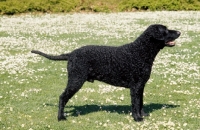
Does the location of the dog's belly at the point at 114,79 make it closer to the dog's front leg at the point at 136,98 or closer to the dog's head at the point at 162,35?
the dog's front leg at the point at 136,98

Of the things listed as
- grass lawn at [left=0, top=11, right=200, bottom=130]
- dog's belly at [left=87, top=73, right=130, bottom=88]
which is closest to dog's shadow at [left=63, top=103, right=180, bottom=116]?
grass lawn at [left=0, top=11, right=200, bottom=130]

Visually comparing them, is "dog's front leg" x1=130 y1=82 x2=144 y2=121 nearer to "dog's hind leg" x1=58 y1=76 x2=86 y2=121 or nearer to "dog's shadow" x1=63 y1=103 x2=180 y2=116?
"dog's shadow" x1=63 y1=103 x2=180 y2=116

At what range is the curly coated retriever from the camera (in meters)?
8.34

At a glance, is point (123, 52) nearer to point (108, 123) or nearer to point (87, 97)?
point (108, 123)

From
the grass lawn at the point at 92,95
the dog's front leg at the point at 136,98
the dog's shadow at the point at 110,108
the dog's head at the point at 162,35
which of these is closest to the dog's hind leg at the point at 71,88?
the grass lawn at the point at 92,95

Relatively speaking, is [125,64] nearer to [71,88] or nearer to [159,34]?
[159,34]

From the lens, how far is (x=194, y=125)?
809 centimetres

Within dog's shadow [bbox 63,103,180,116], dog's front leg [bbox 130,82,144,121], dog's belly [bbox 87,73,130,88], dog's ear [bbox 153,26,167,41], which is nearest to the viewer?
dog's ear [bbox 153,26,167,41]

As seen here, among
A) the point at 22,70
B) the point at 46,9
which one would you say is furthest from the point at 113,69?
the point at 46,9

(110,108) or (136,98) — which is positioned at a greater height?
(136,98)

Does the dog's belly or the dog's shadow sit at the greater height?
the dog's belly

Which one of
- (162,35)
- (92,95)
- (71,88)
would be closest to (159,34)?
(162,35)

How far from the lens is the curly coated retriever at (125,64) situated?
834 centimetres

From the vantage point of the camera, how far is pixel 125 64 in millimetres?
8461
